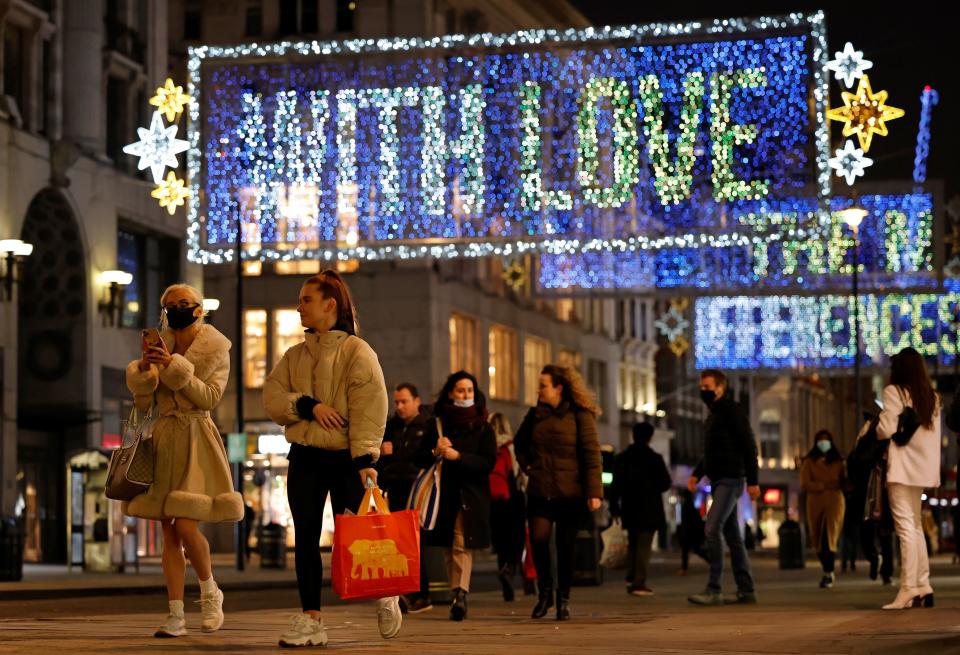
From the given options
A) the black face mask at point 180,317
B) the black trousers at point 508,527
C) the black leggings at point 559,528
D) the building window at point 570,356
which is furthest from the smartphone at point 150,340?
the building window at point 570,356

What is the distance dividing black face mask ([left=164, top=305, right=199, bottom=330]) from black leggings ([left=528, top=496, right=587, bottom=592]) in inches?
167

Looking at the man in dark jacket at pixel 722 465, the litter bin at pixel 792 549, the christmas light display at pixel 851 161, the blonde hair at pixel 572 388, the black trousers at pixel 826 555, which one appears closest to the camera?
the blonde hair at pixel 572 388

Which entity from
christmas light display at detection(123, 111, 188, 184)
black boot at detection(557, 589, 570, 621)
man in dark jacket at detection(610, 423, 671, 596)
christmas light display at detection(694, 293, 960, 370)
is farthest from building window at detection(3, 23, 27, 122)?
black boot at detection(557, 589, 570, 621)

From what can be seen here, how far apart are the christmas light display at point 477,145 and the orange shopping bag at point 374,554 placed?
62.2ft

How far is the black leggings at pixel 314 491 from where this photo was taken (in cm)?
1191

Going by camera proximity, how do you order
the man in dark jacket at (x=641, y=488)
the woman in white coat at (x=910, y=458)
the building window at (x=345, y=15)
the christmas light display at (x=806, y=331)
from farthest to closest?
the building window at (x=345, y=15) → the christmas light display at (x=806, y=331) → the man in dark jacket at (x=641, y=488) → the woman in white coat at (x=910, y=458)

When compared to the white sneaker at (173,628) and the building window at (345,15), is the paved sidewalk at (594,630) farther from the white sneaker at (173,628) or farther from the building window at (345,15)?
the building window at (345,15)

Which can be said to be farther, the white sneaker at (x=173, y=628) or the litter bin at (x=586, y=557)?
the litter bin at (x=586, y=557)

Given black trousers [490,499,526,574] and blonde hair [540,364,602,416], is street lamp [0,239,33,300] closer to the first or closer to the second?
black trousers [490,499,526,574]

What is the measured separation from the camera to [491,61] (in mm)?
31141

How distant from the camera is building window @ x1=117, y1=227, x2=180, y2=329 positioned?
1742 inches

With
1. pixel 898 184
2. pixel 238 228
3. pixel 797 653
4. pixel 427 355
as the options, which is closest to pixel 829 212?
pixel 238 228

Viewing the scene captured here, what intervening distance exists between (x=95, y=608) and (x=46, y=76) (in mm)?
20725

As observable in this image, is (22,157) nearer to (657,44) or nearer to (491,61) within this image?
(491,61)
